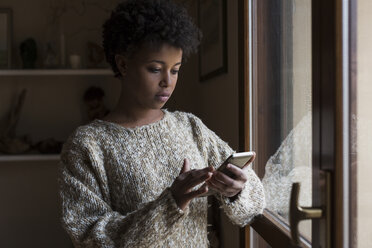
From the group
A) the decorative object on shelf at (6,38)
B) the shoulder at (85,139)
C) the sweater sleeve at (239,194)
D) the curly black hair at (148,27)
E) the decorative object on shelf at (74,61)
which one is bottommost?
the sweater sleeve at (239,194)

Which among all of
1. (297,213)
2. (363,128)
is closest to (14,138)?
(297,213)

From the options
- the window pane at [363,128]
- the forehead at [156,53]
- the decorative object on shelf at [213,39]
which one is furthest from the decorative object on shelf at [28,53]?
the window pane at [363,128]

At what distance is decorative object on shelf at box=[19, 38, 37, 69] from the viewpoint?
2.61 m

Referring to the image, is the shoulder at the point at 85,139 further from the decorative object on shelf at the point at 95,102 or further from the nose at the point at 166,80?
the decorative object on shelf at the point at 95,102

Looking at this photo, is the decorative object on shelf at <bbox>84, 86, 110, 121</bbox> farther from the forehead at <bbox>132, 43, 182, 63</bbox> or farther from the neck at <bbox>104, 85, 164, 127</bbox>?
the forehead at <bbox>132, 43, 182, 63</bbox>

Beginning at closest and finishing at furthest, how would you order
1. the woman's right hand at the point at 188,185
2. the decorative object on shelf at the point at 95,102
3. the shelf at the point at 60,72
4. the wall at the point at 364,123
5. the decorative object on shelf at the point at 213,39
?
the wall at the point at 364,123
the woman's right hand at the point at 188,185
the decorative object on shelf at the point at 213,39
the shelf at the point at 60,72
the decorative object on shelf at the point at 95,102

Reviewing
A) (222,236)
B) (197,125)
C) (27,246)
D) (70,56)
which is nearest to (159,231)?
(197,125)

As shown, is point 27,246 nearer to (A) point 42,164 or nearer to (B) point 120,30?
(A) point 42,164

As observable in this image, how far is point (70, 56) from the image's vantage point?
2.62 metres

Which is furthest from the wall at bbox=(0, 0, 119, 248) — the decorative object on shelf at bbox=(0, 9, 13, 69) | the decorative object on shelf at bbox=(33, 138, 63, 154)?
the decorative object on shelf at bbox=(33, 138, 63, 154)

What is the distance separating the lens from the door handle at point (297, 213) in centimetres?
90

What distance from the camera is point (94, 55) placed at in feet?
8.80

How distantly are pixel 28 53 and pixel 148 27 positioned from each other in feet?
5.78

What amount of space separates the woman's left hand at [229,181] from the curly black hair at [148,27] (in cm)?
32
